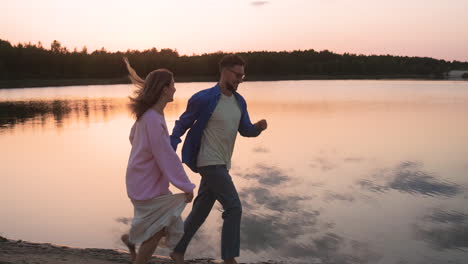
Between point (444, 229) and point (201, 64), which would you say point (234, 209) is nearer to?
point (444, 229)

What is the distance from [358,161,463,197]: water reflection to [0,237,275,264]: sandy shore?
5079 mm

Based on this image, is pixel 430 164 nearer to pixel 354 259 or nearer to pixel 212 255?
pixel 354 259

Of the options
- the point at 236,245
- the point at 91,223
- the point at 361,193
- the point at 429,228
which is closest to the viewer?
the point at 236,245

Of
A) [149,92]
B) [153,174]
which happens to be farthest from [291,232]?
[149,92]

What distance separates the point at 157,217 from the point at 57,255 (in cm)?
230

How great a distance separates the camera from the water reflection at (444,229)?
6270 millimetres

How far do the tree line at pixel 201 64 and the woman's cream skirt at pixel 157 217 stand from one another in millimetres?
103113

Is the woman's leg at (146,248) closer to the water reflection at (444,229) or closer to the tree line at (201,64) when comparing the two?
the water reflection at (444,229)

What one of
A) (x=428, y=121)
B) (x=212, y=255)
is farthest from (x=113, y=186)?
(x=428, y=121)

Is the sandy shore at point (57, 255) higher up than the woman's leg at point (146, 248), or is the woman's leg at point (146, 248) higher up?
the woman's leg at point (146, 248)

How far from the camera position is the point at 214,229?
23.0 feet

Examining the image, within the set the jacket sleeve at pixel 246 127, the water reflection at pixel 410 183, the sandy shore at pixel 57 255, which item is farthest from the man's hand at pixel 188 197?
the water reflection at pixel 410 183

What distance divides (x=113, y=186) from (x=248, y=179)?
9.14ft

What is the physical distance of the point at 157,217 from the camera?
386 cm
